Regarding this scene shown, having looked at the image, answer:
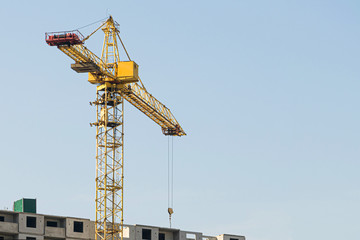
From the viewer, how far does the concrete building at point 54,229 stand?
133 metres

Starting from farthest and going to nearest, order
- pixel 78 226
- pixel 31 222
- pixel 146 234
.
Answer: pixel 146 234 < pixel 78 226 < pixel 31 222

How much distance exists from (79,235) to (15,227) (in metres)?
10.7

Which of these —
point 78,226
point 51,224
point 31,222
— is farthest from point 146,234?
point 31,222

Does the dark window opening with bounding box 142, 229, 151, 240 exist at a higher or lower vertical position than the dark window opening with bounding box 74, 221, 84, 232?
lower

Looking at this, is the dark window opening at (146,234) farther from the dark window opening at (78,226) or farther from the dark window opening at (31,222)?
the dark window opening at (31,222)

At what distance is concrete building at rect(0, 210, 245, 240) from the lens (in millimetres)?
132625

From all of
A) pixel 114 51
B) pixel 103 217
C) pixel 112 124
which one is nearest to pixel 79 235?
pixel 103 217

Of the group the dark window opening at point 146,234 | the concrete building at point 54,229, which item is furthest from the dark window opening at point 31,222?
the dark window opening at point 146,234

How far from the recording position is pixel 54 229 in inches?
5389

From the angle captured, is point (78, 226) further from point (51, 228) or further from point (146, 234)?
point (146, 234)

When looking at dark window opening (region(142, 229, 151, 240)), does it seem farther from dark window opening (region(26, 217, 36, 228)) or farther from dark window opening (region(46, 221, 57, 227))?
dark window opening (region(26, 217, 36, 228))

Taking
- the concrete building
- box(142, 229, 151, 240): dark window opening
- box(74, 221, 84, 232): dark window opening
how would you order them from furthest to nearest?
1. box(142, 229, 151, 240): dark window opening
2. box(74, 221, 84, 232): dark window opening
3. the concrete building

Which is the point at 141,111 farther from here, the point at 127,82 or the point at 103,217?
the point at 103,217

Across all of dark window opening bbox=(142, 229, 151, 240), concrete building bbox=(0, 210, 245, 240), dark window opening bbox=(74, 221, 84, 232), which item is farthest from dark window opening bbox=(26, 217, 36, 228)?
dark window opening bbox=(142, 229, 151, 240)
